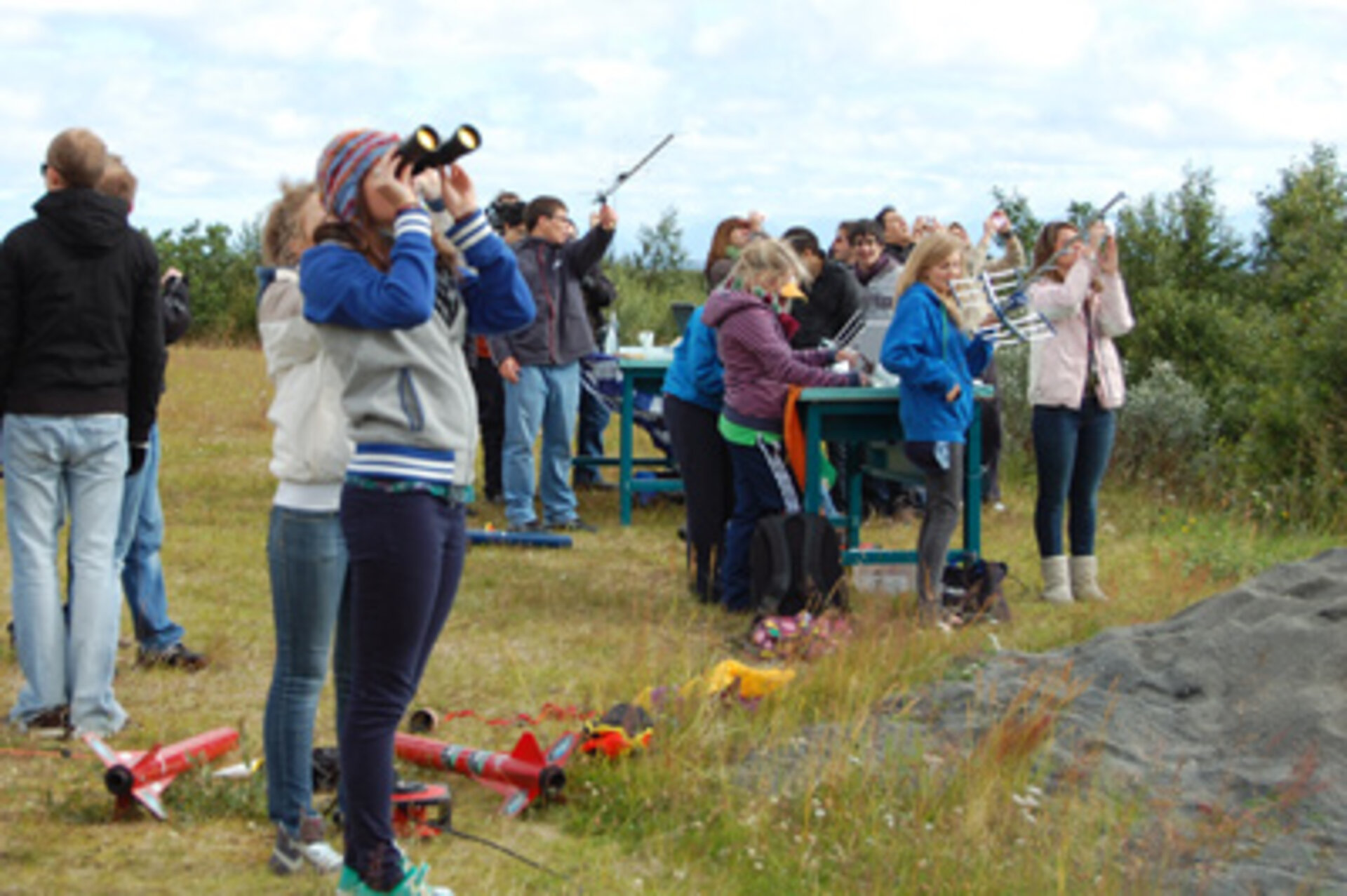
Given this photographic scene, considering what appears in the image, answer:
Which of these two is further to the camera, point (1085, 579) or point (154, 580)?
point (1085, 579)

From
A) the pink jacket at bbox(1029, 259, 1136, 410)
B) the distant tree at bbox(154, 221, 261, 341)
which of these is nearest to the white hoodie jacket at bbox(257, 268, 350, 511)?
the pink jacket at bbox(1029, 259, 1136, 410)

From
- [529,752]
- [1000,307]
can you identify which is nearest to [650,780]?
[529,752]

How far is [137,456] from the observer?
6.48 meters

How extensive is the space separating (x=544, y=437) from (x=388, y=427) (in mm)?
7229

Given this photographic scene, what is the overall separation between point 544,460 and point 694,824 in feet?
21.3

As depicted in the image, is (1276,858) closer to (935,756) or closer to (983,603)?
(935,756)

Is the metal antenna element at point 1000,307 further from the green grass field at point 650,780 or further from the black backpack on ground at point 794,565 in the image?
the green grass field at point 650,780

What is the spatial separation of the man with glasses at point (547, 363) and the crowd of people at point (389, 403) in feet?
0.06

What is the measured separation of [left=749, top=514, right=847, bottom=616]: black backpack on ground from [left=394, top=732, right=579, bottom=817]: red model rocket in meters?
2.55

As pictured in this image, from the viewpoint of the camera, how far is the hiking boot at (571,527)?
11320 mm

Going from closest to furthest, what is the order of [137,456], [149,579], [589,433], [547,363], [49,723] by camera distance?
[49,723] → [137,456] → [149,579] → [547,363] → [589,433]

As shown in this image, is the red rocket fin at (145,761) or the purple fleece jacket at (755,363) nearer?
the red rocket fin at (145,761)

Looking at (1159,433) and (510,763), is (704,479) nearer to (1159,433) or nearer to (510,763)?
(510,763)

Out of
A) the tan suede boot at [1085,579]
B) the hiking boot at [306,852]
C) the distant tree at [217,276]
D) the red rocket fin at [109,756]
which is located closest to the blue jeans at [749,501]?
the tan suede boot at [1085,579]
